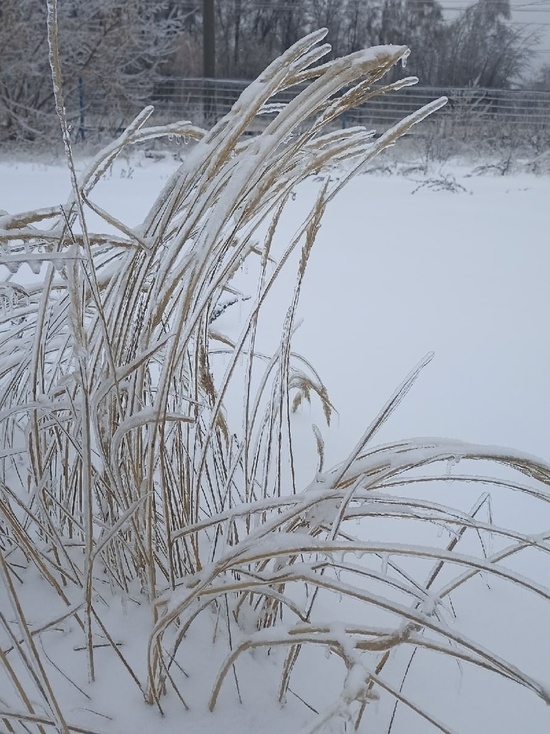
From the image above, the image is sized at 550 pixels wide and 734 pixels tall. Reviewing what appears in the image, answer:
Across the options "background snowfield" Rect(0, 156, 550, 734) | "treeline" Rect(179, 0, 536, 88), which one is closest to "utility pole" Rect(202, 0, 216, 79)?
"treeline" Rect(179, 0, 536, 88)

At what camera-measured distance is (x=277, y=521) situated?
36 centimetres

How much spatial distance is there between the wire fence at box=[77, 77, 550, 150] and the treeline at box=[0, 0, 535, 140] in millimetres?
207

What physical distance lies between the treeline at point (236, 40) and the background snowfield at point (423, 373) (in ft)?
10.2

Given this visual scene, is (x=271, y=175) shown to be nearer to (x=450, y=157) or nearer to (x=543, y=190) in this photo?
(x=543, y=190)

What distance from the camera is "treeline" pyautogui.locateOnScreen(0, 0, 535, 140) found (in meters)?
6.19

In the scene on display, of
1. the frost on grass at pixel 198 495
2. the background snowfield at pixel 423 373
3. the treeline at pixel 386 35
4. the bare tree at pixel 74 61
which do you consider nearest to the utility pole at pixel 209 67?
the bare tree at pixel 74 61

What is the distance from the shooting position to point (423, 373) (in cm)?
128

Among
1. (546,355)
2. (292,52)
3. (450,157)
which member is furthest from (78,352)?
(450,157)

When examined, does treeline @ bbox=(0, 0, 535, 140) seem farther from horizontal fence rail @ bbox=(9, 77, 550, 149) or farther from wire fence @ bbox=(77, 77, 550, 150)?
wire fence @ bbox=(77, 77, 550, 150)

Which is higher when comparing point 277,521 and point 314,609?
point 277,521

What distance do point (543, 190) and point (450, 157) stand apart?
1777 mm

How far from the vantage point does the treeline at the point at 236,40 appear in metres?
6.19

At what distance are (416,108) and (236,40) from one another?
12.3 ft

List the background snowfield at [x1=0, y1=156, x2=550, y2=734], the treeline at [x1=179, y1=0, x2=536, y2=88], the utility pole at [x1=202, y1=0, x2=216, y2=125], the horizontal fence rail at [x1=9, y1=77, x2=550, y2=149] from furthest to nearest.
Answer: the treeline at [x1=179, y1=0, x2=536, y2=88]
the utility pole at [x1=202, y1=0, x2=216, y2=125]
the horizontal fence rail at [x1=9, y1=77, x2=550, y2=149]
the background snowfield at [x1=0, y1=156, x2=550, y2=734]
